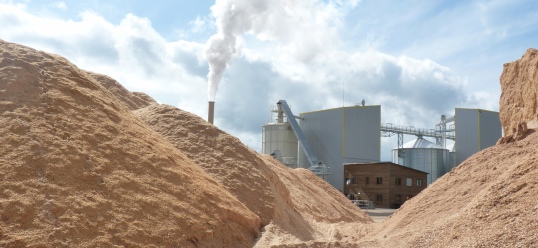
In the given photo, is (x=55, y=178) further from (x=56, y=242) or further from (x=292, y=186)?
(x=292, y=186)

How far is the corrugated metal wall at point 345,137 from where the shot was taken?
44969 mm

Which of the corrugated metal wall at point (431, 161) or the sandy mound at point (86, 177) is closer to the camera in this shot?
the sandy mound at point (86, 177)

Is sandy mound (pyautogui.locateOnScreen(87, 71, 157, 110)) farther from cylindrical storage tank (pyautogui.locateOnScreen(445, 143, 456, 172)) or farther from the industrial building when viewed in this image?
cylindrical storage tank (pyautogui.locateOnScreen(445, 143, 456, 172))

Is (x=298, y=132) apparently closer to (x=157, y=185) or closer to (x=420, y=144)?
(x=420, y=144)

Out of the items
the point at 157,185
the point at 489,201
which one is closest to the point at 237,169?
the point at 157,185

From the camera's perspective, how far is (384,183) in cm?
4081

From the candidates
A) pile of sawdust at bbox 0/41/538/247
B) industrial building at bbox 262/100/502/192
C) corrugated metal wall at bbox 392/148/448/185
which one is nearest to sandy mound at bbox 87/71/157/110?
pile of sawdust at bbox 0/41/538/247

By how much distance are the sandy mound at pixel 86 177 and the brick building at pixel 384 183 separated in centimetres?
2918

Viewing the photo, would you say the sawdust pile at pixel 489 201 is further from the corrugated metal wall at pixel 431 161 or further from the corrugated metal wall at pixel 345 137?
the corrugated metal wall at pixel 431 161

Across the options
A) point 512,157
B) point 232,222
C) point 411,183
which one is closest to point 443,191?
point 512,157

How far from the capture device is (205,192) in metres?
12.1

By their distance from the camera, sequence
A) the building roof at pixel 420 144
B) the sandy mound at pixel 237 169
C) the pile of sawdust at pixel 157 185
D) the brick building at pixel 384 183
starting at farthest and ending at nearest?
the building roof at pixel 420 144 → the brick building at pixel 384 183 → the sandy mound at pixel 237 169 → the pile of sawdust at pixel 157 185

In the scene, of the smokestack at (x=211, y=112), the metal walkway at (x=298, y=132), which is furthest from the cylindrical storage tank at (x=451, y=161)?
the smokestack at (x=211, y=112)

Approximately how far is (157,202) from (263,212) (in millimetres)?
4491
